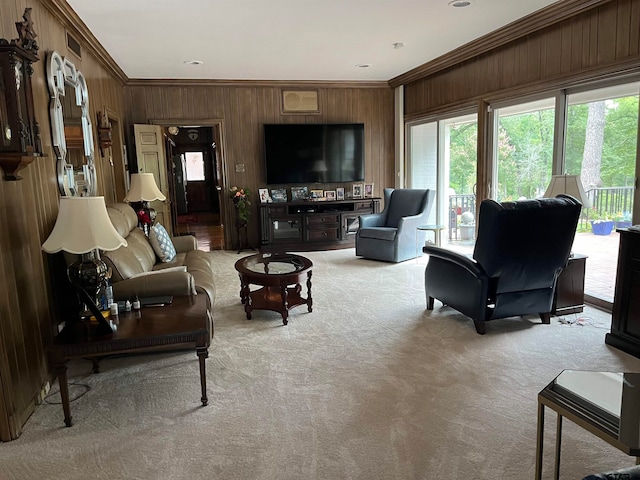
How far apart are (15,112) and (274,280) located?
2.15m

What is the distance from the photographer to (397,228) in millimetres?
6414

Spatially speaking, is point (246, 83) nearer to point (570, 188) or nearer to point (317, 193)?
point (317, 193)

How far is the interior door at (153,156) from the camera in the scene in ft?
22.3

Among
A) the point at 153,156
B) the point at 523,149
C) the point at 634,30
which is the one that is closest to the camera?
the point at 634,30

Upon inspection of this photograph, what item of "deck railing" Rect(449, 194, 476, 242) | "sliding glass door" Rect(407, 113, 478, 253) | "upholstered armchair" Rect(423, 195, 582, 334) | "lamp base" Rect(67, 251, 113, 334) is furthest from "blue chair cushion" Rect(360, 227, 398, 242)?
"lamp base" Rect(67, 251, 113, 334)

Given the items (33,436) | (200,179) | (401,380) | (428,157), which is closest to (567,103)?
(428,157)

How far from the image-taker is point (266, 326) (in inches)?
157

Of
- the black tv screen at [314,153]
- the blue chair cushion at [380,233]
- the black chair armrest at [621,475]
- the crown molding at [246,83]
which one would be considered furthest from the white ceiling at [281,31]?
the black chair armrest at [621,475]

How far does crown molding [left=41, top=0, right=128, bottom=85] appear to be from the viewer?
3.61m

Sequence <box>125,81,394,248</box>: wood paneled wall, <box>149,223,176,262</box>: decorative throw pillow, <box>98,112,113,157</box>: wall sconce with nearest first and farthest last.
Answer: <box>149,223,176,262</box>: decorative throw pillow
<box>98,112,113,157</box>: wall sconce
<box>125,81,394,248</box>: wood paneled wall

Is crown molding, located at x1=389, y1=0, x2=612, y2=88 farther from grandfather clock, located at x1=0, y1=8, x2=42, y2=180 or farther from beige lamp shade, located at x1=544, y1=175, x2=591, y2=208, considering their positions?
grandfather clock, located at x1=0, y1=8, x2=42, y2=180

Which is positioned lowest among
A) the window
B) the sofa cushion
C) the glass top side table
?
the glass top side table

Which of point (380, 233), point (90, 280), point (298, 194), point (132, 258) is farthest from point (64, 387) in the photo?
point (298, 194)

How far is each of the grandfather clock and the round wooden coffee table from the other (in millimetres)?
1915
